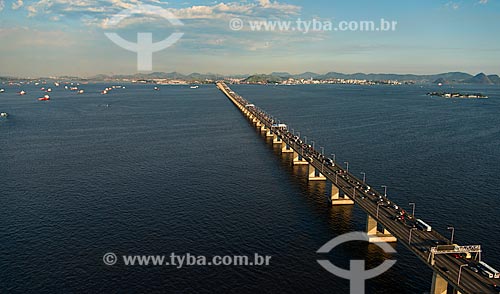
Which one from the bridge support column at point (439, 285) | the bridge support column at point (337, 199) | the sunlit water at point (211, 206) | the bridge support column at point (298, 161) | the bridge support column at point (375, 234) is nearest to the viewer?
the bridge support column at point (439, 285)

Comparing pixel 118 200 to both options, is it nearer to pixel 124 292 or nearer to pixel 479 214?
pixel 124 292

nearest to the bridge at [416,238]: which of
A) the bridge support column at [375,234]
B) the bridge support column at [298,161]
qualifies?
the bridge support column at [375,234]

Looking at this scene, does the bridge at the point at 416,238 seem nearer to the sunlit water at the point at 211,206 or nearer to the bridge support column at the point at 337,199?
the bridge support column at the point at 337,199

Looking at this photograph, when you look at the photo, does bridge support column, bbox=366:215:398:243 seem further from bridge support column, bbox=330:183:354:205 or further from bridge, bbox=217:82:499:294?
bridge support column, bbox=330:183:354:205

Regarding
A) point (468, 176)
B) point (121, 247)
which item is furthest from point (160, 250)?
point (468, 176)

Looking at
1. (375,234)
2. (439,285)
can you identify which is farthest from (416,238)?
(375,234)

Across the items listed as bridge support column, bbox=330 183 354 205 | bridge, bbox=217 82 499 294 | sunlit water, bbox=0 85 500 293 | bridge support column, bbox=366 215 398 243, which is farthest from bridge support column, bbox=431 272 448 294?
bridge support column, bbox=330 183 354 205
